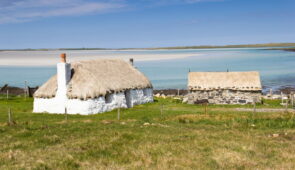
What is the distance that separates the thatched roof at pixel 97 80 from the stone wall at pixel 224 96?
5.39 meters

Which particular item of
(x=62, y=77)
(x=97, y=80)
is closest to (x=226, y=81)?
(x=97, y=80)

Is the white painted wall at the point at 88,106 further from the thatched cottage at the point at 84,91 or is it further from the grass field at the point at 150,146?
the grass field at the point at 150,146

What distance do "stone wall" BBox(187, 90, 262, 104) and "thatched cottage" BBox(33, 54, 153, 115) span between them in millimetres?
7013

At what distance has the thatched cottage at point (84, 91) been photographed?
34406 mm

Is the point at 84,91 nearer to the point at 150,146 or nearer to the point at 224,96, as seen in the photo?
the point at 224,96

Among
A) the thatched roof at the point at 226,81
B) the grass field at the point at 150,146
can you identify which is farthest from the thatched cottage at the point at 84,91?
the grass field at the point at 150,146

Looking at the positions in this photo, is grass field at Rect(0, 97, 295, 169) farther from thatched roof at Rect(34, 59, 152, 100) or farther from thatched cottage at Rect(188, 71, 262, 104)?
thatched cottage at Rect(188, 71, 262, 104)

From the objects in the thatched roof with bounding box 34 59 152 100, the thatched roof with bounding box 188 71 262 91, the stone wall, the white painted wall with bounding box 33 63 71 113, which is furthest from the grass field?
the thatched roof with bounding box 188 71 262 91

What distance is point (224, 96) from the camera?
42281mm

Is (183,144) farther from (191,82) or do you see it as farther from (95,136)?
(191,82)

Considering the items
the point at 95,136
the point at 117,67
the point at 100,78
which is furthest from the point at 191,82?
the point at 95,136

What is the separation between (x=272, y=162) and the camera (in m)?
13.4

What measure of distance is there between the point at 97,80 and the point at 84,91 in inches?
91.9

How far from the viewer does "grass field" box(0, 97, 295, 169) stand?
1325 centimetres
